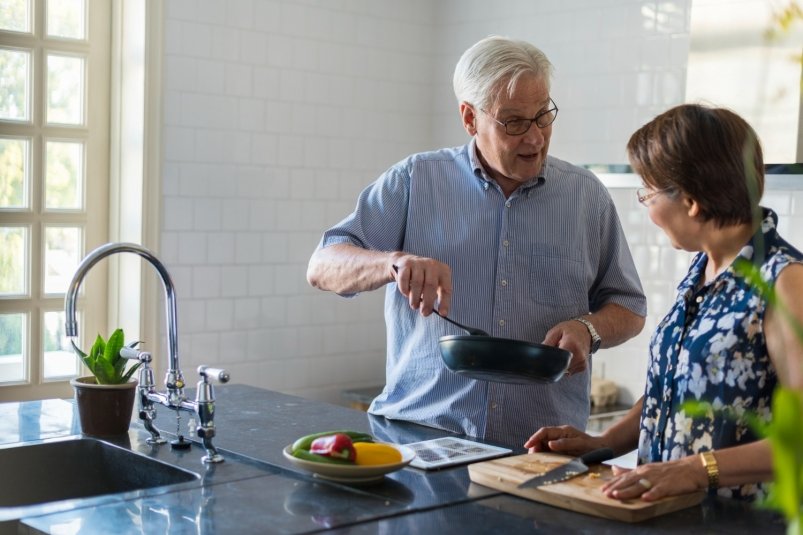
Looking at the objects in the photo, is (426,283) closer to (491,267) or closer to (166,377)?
(491,267)

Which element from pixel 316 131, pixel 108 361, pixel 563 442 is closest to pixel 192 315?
pixel 316 131

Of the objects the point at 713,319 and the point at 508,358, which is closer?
the point at 713,319

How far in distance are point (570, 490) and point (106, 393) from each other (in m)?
1.25

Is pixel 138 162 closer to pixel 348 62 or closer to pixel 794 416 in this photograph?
pixel 348 62

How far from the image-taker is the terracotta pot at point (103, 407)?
2.59 metres

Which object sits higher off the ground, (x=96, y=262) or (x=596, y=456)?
(x=96, y=262)

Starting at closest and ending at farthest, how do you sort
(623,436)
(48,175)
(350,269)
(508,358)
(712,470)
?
(712,470) → (508,358) → (623,436) → (350,269) → (48,175)

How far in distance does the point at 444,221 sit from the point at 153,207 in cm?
191

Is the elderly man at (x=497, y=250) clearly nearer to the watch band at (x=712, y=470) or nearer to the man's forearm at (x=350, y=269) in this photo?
the man's forearm at (x=350, y=269)

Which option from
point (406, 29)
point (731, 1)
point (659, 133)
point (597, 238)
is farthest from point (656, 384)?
point (406, 29)

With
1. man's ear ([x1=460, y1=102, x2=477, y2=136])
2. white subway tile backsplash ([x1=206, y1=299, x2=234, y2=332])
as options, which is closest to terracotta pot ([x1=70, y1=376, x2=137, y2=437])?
man's ear ([x1=460, y1=102, x2=477, y2=136])

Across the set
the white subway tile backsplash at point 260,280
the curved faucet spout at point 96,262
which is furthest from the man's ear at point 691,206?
the white subway tile backsplash at point 260,280

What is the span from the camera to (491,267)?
282 cm

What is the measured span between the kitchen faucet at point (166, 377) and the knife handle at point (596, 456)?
81 cm
